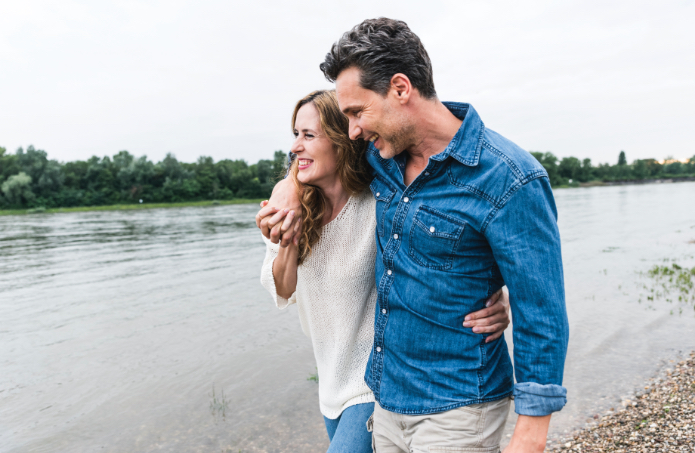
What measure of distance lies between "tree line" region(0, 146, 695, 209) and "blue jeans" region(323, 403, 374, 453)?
63441 mm

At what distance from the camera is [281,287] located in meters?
2.84

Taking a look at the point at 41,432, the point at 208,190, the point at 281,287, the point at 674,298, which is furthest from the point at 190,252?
the point at 208,190

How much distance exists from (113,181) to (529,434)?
85960mm

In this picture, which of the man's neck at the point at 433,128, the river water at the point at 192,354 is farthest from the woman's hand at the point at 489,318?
the river water at the point at 192,354

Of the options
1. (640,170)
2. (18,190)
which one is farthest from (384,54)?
(640,170)

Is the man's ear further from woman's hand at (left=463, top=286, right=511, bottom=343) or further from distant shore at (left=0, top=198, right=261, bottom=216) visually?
distant shore at (left=0, top=198, right=261, bottom=216)

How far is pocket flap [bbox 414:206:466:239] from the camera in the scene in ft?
6.59

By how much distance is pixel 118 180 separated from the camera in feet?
259

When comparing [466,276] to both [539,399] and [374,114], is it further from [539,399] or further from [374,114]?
[374,114]

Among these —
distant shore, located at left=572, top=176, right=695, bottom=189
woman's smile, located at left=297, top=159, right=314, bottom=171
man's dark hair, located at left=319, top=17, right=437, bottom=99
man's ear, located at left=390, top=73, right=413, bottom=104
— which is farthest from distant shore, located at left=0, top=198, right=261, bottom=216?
distant shore, located at left=572, top=176, right=695, bottom=189

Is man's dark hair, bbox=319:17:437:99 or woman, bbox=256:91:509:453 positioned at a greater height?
man's dark hair, bbox=319:17:437:99

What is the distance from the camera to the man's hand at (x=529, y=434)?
1.91 m

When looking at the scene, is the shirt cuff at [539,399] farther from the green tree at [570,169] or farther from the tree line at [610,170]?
the green tree at [570,169]

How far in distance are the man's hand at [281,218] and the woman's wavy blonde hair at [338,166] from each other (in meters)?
0.07
